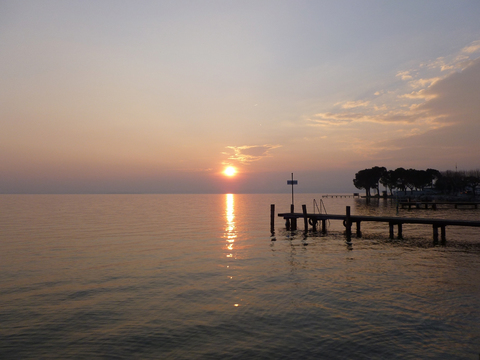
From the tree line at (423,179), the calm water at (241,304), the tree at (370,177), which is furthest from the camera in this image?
the tree at (370,177)

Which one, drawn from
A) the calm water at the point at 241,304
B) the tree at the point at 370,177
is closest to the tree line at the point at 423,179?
the tree at the point at 370,177

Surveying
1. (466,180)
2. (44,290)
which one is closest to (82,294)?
(44,290)

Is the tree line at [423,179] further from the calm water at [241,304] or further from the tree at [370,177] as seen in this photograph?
the calm water at [241,304]

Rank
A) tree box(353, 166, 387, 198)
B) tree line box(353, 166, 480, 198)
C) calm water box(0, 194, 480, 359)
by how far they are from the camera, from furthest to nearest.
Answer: tree box(353, 166, 387, 198), tree line box(353, 166, 480, 198), calm water box(0, 194, 480, 359)

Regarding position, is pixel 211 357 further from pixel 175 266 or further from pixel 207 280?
pixel 175 266

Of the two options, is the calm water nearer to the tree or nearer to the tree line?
the tree line

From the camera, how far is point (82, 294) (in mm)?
14406

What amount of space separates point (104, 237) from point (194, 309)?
23.9 meters

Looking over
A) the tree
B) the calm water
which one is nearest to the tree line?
the tree

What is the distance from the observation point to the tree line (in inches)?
5413

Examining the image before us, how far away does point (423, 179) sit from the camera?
14238cm

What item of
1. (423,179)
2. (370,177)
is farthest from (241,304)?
(370,177)

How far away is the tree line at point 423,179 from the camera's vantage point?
137500 millimetres

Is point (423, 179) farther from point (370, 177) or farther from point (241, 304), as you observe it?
point (241, 304)
